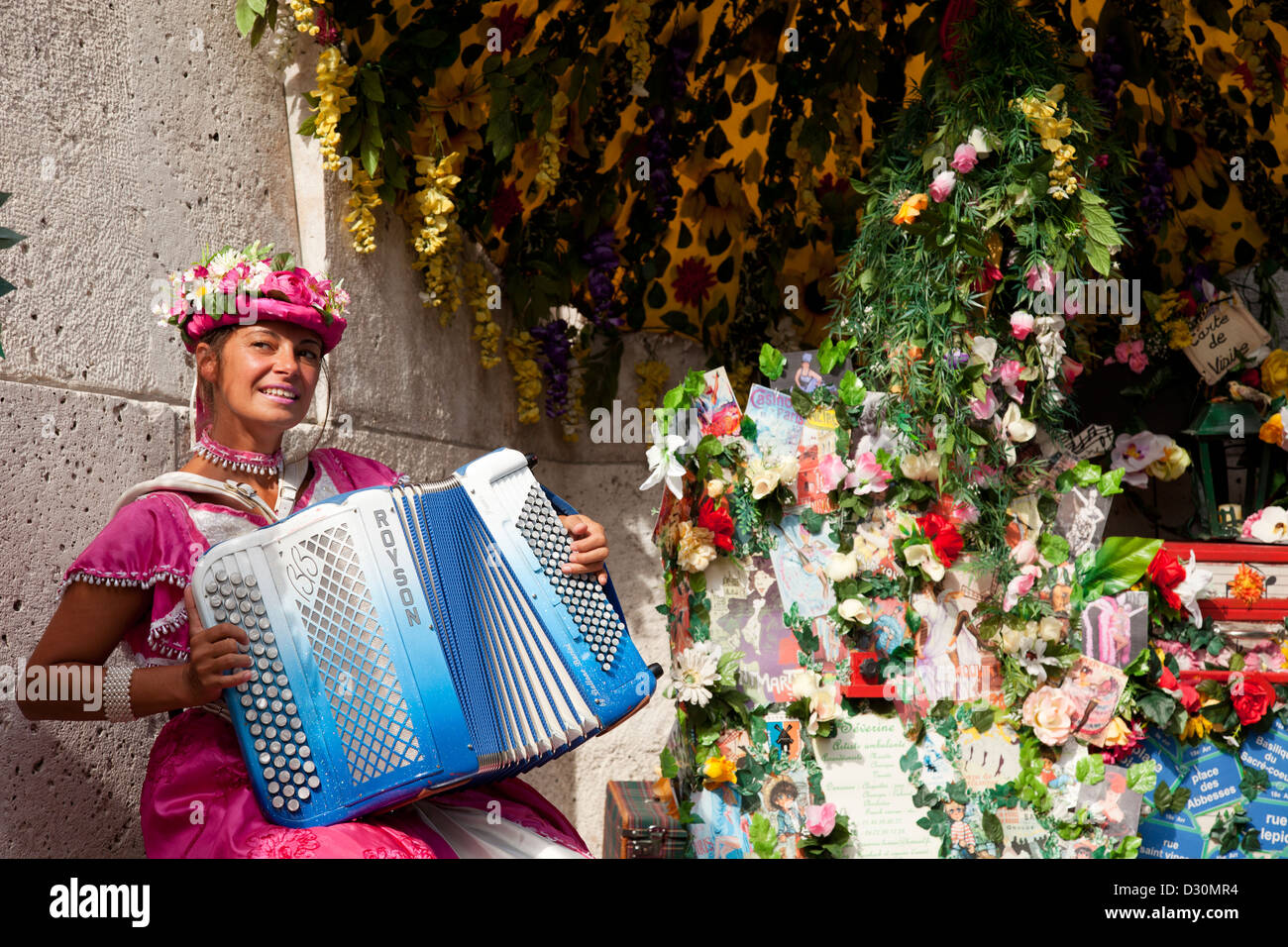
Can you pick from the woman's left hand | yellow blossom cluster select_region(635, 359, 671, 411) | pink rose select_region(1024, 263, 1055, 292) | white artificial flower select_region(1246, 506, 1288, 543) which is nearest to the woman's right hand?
the woman's left hand

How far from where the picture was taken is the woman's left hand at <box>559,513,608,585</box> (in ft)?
7.52

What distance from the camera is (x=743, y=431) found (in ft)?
9.45

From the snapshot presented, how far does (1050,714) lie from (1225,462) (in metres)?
1.49

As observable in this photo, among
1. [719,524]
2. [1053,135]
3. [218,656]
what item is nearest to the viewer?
[218,656]

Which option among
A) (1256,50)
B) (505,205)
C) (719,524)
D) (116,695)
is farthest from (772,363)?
(1256,50)

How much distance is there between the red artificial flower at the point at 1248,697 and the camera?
2.91 metres

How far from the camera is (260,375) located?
2348 mm

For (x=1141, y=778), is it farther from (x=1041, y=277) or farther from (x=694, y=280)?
(x=694, y=280)

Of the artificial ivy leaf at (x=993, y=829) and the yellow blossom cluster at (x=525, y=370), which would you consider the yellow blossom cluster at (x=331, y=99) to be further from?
the artificial ivy leaf at (x=993, y=829)

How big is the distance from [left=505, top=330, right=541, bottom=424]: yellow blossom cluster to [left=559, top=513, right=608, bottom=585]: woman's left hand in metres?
1.84

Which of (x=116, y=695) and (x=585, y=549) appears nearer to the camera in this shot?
(x=116, y=695)

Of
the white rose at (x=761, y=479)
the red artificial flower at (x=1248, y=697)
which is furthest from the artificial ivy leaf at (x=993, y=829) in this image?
the white rose at (x=761, y=479)

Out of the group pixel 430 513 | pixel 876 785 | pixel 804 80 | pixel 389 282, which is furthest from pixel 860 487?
pixel 804 80

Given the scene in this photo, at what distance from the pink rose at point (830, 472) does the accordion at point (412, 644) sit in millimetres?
784
